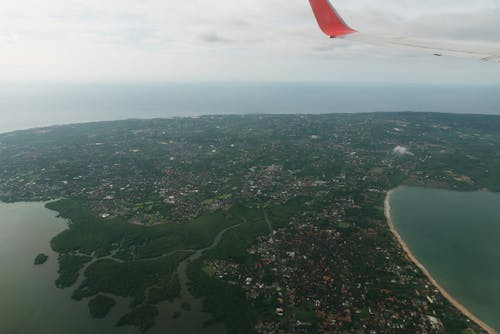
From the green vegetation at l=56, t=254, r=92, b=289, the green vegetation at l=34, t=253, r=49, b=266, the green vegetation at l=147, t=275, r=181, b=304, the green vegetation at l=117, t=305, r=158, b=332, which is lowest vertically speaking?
the green vegetation at l=117, t=305, r=158, b=332

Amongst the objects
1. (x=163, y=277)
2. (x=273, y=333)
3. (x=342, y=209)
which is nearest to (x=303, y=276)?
(x=273, y=333)

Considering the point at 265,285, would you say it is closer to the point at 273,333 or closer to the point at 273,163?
the point at 273,333

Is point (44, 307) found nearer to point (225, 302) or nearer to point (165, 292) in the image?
point (165, 292)

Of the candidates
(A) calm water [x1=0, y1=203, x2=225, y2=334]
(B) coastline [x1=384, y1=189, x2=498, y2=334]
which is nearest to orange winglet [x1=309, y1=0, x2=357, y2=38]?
(A) calm water [x1=0, y1=203, x2=225, y2=334]

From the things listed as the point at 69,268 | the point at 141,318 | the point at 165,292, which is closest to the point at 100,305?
the point at 141,318

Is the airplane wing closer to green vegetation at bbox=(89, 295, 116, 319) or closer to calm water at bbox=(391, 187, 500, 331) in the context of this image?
calm water at bbox=(391, 187, 500, 331)

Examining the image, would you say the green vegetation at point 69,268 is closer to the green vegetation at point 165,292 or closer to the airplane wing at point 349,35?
the green vegetation at point 165,292
